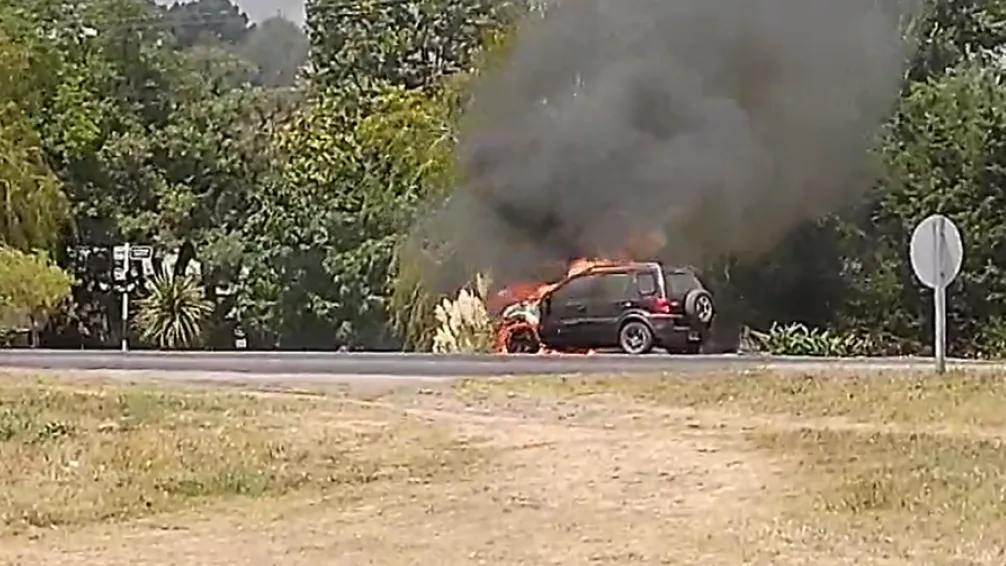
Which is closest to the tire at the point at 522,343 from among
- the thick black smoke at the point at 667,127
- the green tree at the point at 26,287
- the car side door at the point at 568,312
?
the car side door at the point at 568,312

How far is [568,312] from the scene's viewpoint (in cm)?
2638

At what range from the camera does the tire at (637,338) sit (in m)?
25.2

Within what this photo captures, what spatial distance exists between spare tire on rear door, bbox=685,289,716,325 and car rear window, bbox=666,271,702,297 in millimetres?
107

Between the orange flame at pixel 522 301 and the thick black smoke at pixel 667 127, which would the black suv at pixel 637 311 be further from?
the thick black smoke at pixel 667 127

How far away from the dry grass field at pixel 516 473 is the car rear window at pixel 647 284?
309 inches

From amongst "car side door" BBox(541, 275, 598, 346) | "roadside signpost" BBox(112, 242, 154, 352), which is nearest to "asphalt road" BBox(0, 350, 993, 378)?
"car side door" BBox(541, 275, 598, 346)

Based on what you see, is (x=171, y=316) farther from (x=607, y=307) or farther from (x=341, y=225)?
(x=607, y=307)

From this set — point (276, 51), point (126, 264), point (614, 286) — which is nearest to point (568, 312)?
point (614, 286)

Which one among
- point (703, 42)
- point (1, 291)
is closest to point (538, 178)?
point (703, 42)

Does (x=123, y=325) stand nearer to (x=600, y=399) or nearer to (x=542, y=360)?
(x=542, y=360)

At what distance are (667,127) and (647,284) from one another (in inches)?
321

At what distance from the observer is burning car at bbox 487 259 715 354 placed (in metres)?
25.2

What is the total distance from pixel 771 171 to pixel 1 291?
14.8 m

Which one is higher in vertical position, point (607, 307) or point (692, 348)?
point (607, 307)
